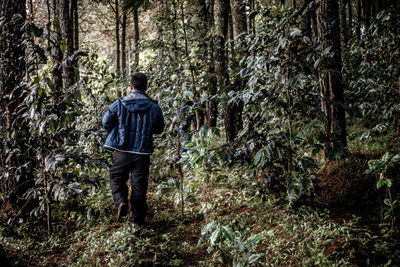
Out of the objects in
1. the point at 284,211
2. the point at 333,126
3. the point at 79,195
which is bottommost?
the point at 284,211

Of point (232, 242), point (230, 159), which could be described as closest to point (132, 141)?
point (230, 159)

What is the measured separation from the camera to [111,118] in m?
4.00

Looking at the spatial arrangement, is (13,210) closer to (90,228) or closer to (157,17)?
(90,228)

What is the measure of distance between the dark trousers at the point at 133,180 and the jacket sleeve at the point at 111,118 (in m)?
0.39

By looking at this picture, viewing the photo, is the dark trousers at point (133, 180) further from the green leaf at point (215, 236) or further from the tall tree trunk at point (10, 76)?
the green leaf at point (215, 236)

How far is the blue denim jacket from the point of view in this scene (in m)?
4.00

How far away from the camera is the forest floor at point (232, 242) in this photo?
2.79m

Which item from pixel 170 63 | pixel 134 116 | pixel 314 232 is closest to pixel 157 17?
pixel 170 63

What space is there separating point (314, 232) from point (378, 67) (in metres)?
3.42

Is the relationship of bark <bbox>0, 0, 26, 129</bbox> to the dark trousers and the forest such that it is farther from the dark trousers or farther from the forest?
the dark trousers

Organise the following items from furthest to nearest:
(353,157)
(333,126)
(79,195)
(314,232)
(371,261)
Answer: (353,157) → (333,126) → (79,195) → (314,232) → (371,261)

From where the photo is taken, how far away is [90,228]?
4219mm

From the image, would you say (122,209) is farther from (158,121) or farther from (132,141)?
(158,121)

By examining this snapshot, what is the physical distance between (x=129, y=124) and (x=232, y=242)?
2130 millimetres
